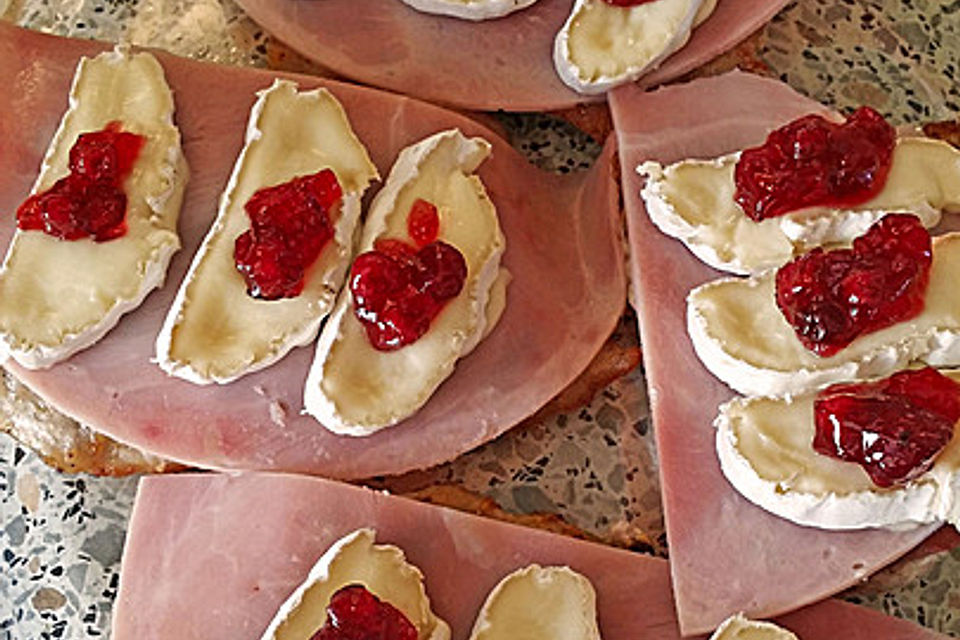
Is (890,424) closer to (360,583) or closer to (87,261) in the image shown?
(360,583)

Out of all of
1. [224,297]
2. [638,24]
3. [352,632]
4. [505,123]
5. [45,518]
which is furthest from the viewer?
[505,123]

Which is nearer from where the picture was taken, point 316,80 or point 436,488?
point 436,488

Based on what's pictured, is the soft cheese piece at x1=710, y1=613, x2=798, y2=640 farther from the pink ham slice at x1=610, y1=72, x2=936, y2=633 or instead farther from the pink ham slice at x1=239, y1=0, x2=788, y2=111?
the pink ham slice at x1=239, y1=0, x2=788, y2=111

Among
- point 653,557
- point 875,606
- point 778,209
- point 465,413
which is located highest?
point 778,209

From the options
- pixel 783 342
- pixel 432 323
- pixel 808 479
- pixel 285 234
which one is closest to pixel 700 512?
pixel 808 479

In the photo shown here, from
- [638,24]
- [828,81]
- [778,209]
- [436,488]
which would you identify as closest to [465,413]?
[436,488]

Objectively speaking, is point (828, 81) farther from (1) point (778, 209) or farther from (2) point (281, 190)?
(2) point (281, 190)
